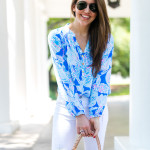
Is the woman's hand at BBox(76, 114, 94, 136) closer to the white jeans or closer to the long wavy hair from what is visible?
the white jeans

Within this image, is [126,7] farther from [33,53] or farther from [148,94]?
[148,94]

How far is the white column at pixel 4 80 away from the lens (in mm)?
5641

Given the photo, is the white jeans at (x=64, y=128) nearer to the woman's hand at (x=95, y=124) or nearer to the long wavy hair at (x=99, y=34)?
the woman's hand at (x=95, y=124)

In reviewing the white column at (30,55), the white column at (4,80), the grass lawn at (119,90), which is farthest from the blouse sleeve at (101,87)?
the grass lawn at (119,90)

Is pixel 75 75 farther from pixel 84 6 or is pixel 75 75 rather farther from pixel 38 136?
pixel 38 136

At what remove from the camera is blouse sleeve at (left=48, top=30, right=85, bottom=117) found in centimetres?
199

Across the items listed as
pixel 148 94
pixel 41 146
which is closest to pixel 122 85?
pixel 41 146

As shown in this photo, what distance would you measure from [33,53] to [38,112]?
5.77 feet

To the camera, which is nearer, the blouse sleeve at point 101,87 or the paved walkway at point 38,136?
the blouse sleeve at point 101,87

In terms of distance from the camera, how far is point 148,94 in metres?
3.04

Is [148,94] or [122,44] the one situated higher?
[122,44]

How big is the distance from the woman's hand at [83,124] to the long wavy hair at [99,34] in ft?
1.00

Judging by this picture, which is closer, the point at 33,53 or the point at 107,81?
the point at 107,81

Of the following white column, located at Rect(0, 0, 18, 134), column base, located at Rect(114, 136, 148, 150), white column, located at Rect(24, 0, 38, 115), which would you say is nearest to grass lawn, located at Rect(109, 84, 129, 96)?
white column, located at Rect(24, 0, 38, 115)
